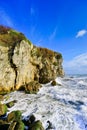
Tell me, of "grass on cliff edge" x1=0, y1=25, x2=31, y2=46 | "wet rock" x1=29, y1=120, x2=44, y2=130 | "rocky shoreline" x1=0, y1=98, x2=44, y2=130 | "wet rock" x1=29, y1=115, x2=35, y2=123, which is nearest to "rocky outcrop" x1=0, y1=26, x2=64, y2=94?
"grass on cliff edge" x1=0, y1=25, x2=31, y2=46

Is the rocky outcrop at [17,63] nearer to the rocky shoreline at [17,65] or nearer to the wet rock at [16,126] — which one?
the rocky shoreline at [17,65]

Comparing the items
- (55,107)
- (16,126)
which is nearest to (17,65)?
(55,107)

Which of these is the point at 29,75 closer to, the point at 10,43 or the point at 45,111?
the point at 10,43

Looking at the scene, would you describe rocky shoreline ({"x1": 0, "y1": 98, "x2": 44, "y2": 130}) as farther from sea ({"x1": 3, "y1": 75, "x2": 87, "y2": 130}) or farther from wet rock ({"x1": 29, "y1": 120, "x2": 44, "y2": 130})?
sea ({"x1": 3, "y1": 75, "x2": 87, "y2": 130})

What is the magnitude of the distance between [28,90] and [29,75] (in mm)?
4596

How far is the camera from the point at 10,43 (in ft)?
89.9

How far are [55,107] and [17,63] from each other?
939 centimetres

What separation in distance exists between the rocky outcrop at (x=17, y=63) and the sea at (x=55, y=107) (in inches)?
73.5

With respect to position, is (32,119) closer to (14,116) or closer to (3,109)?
(14,116)

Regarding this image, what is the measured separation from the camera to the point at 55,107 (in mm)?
19344

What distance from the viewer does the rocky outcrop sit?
25.2 meters

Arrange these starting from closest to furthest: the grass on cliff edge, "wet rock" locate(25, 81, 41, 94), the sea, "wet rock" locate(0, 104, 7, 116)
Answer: the sea → "wet rock" locate(0, 104, 7, 116) → "wet rock" locate(25, 81, 41, 94) → the grass on cliff edge

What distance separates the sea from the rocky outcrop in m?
1.87

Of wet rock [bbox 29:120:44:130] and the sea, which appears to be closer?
wet rock [bbox 29:120:44:130]
